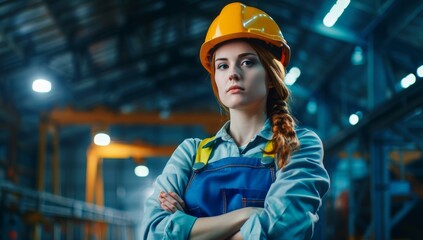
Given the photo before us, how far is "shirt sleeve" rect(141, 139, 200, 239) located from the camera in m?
2.09

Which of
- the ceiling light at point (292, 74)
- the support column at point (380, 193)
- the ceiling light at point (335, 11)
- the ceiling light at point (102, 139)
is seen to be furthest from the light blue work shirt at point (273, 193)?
the ceiling light at point (102, 139)

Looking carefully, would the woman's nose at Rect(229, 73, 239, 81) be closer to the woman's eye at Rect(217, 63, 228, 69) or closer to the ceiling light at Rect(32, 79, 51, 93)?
the woman's eye at Rect(217, 63, 228, 69)

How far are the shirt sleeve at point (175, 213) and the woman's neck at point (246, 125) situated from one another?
0.62 ft

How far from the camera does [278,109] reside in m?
2.37

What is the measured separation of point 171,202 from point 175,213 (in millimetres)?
74

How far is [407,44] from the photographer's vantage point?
425 inches

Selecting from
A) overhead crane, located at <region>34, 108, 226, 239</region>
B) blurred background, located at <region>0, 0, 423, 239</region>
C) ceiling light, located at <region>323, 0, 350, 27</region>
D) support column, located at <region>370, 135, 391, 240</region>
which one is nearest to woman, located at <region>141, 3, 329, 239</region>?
blurred background, located at <region>0, 0, 423, 239</region>

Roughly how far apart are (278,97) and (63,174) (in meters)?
27.9

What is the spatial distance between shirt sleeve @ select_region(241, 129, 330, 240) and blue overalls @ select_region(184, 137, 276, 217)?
69mm

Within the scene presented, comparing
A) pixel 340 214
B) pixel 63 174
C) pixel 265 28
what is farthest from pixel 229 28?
pixel 63 174

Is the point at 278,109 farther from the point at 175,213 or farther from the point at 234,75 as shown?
the point at 175,213

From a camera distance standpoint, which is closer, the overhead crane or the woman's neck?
the woman's neck

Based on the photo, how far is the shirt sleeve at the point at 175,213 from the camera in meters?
2.09

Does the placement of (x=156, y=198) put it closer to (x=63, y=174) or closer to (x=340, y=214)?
(x=340, y=214)
